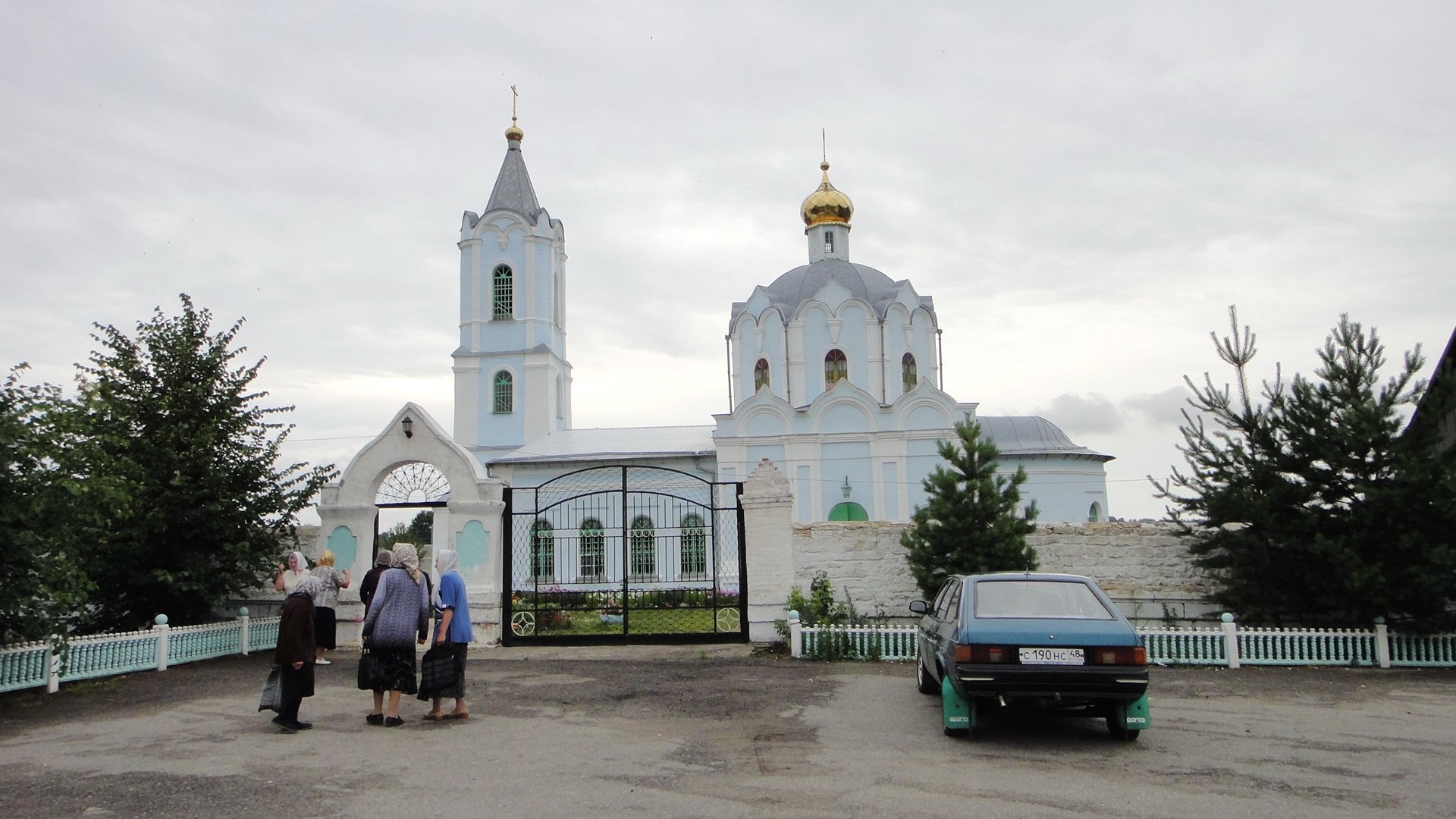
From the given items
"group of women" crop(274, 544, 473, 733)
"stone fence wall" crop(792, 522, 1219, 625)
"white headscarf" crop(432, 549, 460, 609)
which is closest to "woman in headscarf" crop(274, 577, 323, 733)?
"group of women" crop(274, 544, 473, 733)

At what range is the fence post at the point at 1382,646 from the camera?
12.4 metres

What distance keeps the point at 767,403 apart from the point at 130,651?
2079 cm

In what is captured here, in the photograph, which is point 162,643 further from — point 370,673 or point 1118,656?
point 1118,656

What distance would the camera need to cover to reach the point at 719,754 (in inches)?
293

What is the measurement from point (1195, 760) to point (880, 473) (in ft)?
75.5

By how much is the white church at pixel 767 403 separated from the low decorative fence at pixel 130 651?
1062cm

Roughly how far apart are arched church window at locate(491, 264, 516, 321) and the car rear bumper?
31.4 metres

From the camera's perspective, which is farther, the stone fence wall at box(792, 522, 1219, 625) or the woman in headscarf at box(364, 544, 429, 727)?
the stone fence wall at box(792, 522, 1219, 625)

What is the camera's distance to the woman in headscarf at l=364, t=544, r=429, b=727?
858 centimetres

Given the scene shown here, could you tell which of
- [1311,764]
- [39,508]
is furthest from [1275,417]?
[39,508]

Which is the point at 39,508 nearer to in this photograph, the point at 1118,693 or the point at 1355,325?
the point at 1118,693

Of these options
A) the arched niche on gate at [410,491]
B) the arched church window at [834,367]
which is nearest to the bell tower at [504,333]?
the arched church window at [834,367]

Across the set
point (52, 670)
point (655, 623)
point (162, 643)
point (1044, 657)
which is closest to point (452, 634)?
point (1044, 657)

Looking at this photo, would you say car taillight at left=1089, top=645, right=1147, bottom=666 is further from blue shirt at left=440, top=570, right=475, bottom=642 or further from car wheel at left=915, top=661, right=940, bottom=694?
blue shirt at left=440, top=570, right=475, bottom=642
